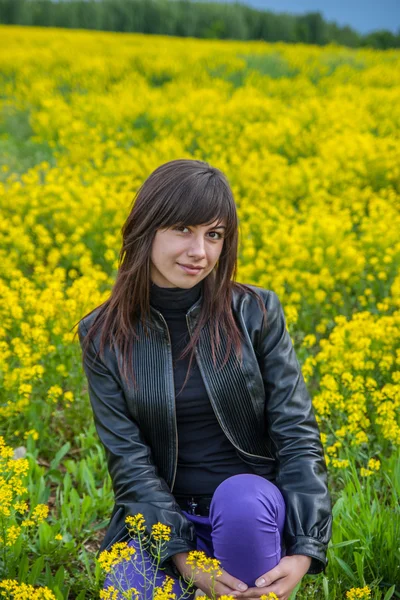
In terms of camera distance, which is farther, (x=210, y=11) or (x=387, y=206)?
(x=210, y=11)

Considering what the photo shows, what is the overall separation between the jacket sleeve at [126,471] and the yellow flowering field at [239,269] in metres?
0.26

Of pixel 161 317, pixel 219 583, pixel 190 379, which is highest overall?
pixel 161 317

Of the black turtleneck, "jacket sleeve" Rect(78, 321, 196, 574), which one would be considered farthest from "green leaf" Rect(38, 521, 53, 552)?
the black turtleneck

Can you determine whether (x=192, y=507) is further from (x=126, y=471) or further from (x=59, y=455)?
(x=59, y=455)

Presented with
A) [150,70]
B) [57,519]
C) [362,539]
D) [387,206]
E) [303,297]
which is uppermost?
[150,70]

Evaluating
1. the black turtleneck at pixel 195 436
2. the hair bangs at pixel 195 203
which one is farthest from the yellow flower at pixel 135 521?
the hair bangs at pixel 195 203

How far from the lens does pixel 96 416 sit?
2.12 m

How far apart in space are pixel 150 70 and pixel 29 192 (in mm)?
8617

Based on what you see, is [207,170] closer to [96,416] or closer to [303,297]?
[96,416]

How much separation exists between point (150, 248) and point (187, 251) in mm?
127

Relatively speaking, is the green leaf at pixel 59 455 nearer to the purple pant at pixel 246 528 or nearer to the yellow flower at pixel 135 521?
the yellow flower at pixel 135 521

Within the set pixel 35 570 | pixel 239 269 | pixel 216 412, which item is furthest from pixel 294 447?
pixel 239 269

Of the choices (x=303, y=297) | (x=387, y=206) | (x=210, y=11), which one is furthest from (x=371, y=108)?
(x=210, y=11)

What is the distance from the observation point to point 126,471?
2.00 meters
